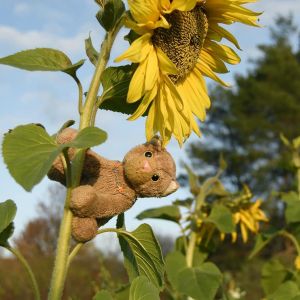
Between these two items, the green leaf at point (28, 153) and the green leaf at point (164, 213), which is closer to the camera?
the green leaf at point (28, 153)

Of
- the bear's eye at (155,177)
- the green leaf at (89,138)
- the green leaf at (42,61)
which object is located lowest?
the green leaf at (89,138)

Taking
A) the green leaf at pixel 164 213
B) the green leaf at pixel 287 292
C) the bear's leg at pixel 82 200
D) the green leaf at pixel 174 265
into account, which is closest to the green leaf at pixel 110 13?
the bear's leg at pixel 82 200

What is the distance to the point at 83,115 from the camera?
3.00ft

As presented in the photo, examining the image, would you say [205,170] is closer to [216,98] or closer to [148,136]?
[216,98]

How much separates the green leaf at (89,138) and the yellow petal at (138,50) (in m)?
0.13

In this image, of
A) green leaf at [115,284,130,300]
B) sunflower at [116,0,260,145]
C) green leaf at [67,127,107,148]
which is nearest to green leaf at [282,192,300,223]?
green leaf at [115,284,130,300]

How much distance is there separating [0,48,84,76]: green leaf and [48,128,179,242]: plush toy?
100mm

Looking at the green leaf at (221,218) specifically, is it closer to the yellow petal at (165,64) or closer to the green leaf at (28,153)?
the yellow petal at (165,64)

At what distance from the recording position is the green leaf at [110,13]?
92cm

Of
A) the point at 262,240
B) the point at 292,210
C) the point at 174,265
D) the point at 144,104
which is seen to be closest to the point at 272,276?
the point at 262,240

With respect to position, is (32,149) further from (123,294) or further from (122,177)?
(123,294)

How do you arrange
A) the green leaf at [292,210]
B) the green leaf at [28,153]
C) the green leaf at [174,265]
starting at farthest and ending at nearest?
1. the green leaf at [292,210]
2. the green leaf at [174,265]
3. the green leaf at [28,153]

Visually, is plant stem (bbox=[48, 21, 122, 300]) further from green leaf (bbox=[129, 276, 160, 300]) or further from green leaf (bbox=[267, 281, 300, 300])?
green leaf (bbox=[267, 281, 300, 300])

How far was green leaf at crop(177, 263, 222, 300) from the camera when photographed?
187cm
